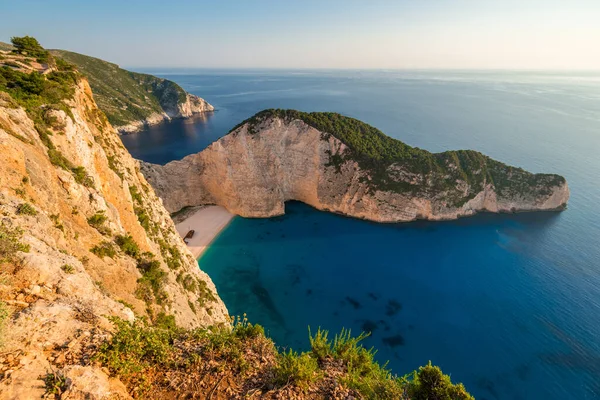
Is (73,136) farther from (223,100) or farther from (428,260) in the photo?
(223,100)

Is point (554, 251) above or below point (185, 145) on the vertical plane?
below

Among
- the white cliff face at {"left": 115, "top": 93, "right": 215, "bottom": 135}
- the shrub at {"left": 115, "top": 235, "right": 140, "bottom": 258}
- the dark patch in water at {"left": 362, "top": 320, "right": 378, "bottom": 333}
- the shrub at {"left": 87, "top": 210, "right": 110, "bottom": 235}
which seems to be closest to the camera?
the shrub at {"left": 87, "top": 210, "right": 110, "bottom": 235}

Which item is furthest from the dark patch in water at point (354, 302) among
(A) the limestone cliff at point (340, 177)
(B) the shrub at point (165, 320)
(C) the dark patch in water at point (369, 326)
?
(B) the shrub at point (165, 320)

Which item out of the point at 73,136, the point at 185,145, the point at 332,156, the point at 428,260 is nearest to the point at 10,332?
the point at 73,136

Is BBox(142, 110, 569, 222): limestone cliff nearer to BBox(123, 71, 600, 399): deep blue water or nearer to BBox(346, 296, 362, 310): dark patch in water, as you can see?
BBox(123, 71, 600, 399): deep blue water

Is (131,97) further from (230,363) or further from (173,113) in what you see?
(230,363)

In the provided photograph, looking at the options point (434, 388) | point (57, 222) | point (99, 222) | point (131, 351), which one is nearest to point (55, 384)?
point (131, 351)

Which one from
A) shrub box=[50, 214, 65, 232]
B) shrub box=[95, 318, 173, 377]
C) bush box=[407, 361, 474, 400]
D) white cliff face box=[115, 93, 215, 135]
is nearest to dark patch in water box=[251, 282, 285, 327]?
bush box=[407, 361, 474, 400]
